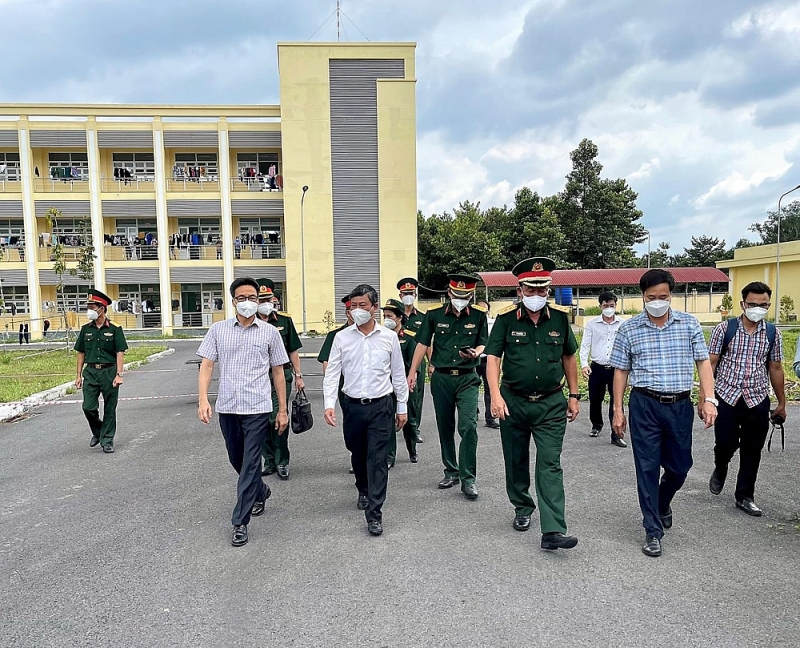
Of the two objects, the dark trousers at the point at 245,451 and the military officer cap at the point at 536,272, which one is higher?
the military officer cap at the point at 536,272

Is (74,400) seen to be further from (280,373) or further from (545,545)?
(545,545)

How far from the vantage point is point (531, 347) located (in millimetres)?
4559

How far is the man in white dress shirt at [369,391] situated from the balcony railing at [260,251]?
32.8 meters

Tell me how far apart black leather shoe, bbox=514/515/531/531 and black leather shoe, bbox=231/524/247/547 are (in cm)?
208

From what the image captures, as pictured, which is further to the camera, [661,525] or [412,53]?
[412,53]

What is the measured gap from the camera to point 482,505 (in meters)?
5.28

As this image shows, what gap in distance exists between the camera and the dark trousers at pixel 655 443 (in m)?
4.26

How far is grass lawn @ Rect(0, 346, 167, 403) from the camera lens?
12508 millimetres

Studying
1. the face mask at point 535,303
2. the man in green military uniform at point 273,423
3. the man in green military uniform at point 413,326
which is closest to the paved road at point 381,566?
the man in green military uniform at point 273,423

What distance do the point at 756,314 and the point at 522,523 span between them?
2.60 meters

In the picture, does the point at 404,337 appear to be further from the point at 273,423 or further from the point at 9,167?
the point at 9,167

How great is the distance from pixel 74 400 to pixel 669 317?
11291 millimetres

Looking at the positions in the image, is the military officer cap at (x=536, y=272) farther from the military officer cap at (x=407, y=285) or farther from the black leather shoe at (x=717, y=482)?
the military officer cap at (x=407, y=285)

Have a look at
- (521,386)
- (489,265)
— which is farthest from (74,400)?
Answer: (489,265)
